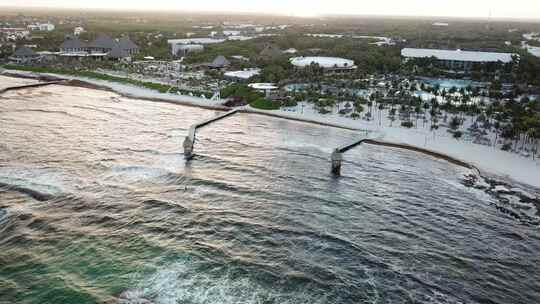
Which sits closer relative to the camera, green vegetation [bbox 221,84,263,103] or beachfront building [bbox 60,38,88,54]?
green vegetation [bbox 221,84,263,103]

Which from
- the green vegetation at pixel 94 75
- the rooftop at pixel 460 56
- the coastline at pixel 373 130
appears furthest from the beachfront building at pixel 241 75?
the rooftop at pixel 460 56

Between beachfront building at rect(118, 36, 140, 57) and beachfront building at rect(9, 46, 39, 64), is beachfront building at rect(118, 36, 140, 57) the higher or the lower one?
the higher one

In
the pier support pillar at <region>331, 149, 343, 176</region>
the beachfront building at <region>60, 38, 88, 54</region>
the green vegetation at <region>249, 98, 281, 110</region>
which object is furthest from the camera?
the beachfront building at <region>60, 38, 88, 54</region>

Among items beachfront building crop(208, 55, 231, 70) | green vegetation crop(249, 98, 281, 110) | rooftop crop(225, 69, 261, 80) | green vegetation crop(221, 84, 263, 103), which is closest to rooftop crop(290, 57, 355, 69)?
rooftop crop(225, 69, 261, 80)

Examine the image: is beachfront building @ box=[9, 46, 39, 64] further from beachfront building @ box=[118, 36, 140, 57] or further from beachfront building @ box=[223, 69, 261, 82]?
beachfront building @ box=[223, 69, 261, 82]

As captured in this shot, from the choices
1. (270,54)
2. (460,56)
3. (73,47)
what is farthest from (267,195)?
(73,47)

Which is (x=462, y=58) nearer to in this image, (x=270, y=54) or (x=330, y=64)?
(x=330, y=64)

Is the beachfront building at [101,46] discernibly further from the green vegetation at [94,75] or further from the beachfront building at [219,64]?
the beachfront building at [219,64]
